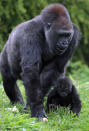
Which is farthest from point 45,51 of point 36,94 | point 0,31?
point 0,31

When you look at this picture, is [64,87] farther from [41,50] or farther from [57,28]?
[57,28]

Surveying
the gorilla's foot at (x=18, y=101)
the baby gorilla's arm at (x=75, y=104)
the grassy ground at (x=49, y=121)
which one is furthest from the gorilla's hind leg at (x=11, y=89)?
the baby gorilla's arm at (x=75, y=104)

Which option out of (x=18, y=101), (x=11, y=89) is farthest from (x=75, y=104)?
(x=11, y=89)

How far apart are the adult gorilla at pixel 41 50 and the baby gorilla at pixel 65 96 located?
0.71 ft

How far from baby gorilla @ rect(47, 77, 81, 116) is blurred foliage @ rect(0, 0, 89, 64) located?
8.70ft

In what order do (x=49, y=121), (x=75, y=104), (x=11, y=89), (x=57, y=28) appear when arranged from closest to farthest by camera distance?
(x=49, y=121), (x=57, y=28), (x=75, y=104), (x=11, y=89)

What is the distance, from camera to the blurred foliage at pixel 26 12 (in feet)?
23.3

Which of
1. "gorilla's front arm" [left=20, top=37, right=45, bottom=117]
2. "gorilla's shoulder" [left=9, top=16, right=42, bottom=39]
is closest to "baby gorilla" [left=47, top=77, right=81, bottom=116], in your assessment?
"gorilla's front arm" [left=20, top=37, right=45, bottom=117]

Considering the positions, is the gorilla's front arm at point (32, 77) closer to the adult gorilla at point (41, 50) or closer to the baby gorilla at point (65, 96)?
the adult gorilla at point (41, 50)

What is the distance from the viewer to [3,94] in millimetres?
5422

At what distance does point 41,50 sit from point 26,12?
Result: 3.86 m

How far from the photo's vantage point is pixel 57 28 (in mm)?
4113

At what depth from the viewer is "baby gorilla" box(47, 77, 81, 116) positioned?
171 inches

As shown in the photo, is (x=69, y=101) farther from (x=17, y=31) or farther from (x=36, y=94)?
(x=17, y=31)
